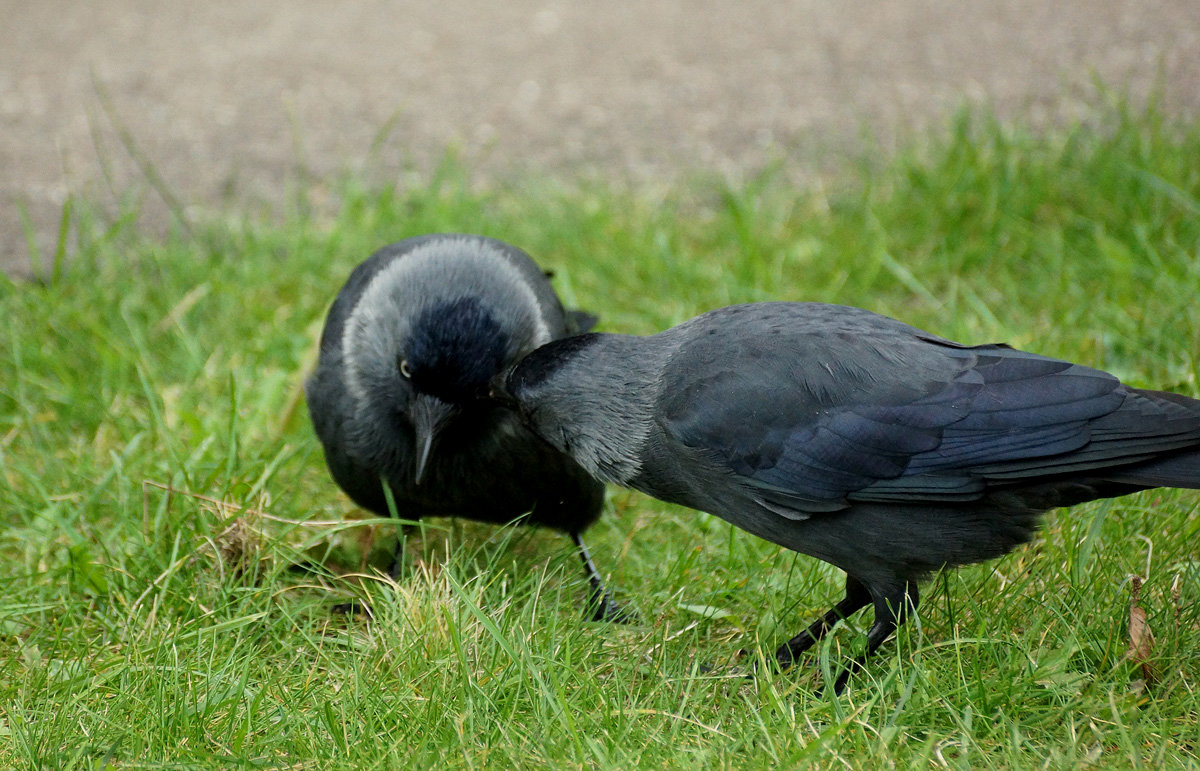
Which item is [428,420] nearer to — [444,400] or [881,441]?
[444,400]

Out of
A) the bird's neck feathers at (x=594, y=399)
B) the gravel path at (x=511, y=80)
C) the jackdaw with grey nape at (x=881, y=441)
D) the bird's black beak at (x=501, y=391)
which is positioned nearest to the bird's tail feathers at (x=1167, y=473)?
the jackdaw with grey nape at (x=881, y=441)

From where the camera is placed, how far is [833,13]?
778cm

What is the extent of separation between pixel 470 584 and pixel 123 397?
1.97 meters

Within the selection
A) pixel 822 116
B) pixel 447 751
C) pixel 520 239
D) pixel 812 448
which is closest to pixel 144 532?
pixel 447 751

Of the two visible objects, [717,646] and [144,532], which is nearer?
[717,646]

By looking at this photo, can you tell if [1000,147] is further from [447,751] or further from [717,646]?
[447,751]

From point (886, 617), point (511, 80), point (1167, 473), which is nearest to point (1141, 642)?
point (1167, 473)

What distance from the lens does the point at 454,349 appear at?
3309mm

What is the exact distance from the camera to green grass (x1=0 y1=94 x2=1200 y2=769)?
2758mm

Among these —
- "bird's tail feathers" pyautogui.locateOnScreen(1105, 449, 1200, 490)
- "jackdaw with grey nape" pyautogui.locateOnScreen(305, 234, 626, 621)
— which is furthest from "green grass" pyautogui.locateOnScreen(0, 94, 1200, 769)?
"bird's tail feathers" pyautogui.locateOnScreen(1105, 449, 1200, 490)

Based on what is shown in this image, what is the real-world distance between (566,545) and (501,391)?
2.51ft

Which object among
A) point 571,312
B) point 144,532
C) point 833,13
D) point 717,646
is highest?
point 833,13

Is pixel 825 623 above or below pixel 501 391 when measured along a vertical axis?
below

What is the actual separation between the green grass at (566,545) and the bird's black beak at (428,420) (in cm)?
29
